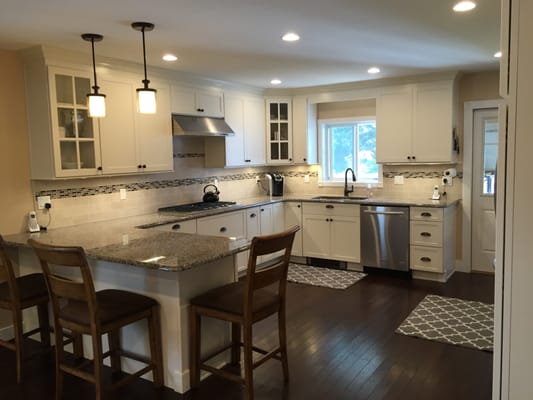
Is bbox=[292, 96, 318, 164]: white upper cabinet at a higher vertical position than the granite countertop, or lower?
higher

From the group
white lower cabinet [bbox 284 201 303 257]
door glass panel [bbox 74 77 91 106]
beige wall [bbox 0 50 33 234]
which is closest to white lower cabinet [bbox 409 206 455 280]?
white lower cabinet [bbox 284 201 303 257]

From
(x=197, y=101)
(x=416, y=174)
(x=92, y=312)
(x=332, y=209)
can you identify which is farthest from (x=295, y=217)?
(x=92, y=312)

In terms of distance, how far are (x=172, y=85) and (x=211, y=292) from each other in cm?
265

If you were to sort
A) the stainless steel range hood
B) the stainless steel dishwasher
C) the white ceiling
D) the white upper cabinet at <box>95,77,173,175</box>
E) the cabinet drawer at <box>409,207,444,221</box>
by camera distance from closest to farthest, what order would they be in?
1. the white ceiling
2. the white upper cabinet at <box>95,77,173,175</box>
3. the stainless steel range hood
4. the cabinet drawer at <box>409,207,444,221</box>
5. the stainless steel dishwasher

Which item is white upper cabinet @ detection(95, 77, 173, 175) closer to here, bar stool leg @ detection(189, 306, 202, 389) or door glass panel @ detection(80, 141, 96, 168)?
door glass panel @ detection(80, 141, 96, 168)

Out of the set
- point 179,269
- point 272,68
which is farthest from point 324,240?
point 179,269

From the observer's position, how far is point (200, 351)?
2.89m

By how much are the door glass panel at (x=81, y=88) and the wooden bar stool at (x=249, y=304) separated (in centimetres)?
210

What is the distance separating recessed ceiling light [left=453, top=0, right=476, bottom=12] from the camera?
273 cm

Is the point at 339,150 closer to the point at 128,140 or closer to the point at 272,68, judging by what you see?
the point at 272,68

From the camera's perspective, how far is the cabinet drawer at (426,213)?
16.3ft

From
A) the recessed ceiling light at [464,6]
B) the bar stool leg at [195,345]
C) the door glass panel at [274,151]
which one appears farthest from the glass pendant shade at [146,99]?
the door glass panel at [274,151]

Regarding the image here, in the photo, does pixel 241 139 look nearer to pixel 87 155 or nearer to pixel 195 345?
pixel 87 155

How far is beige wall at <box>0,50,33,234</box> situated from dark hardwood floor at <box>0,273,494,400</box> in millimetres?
1046
